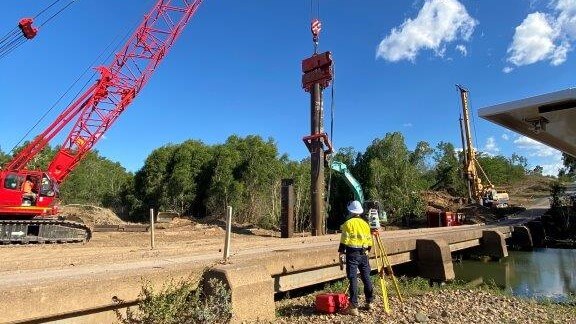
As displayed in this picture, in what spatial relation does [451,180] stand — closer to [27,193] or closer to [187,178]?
[187,178]

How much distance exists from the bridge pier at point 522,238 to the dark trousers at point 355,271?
19.0m

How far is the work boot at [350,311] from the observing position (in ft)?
24.2

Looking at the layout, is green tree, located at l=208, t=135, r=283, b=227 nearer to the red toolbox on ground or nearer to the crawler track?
the crawler track

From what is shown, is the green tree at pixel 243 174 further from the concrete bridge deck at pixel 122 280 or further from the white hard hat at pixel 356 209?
the white hard hat at pixel 356 209

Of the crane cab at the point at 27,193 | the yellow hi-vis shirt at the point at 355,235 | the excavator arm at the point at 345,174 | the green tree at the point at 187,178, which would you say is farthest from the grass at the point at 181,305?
the green tree at the point at 187,178

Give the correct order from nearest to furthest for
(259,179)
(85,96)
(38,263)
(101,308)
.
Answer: (101,308) → (38,263) → (85,96) → (259,179)

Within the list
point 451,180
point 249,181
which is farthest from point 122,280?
point 451,180

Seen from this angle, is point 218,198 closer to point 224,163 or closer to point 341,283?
point 224,163

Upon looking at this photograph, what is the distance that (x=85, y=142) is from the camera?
901 inches

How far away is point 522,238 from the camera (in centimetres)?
2339

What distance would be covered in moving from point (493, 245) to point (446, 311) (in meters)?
12.4

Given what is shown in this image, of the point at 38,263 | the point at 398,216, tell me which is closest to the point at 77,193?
the point at 398,216

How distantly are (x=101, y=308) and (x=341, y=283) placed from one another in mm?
6249

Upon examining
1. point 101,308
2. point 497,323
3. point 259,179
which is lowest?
point 497,323
